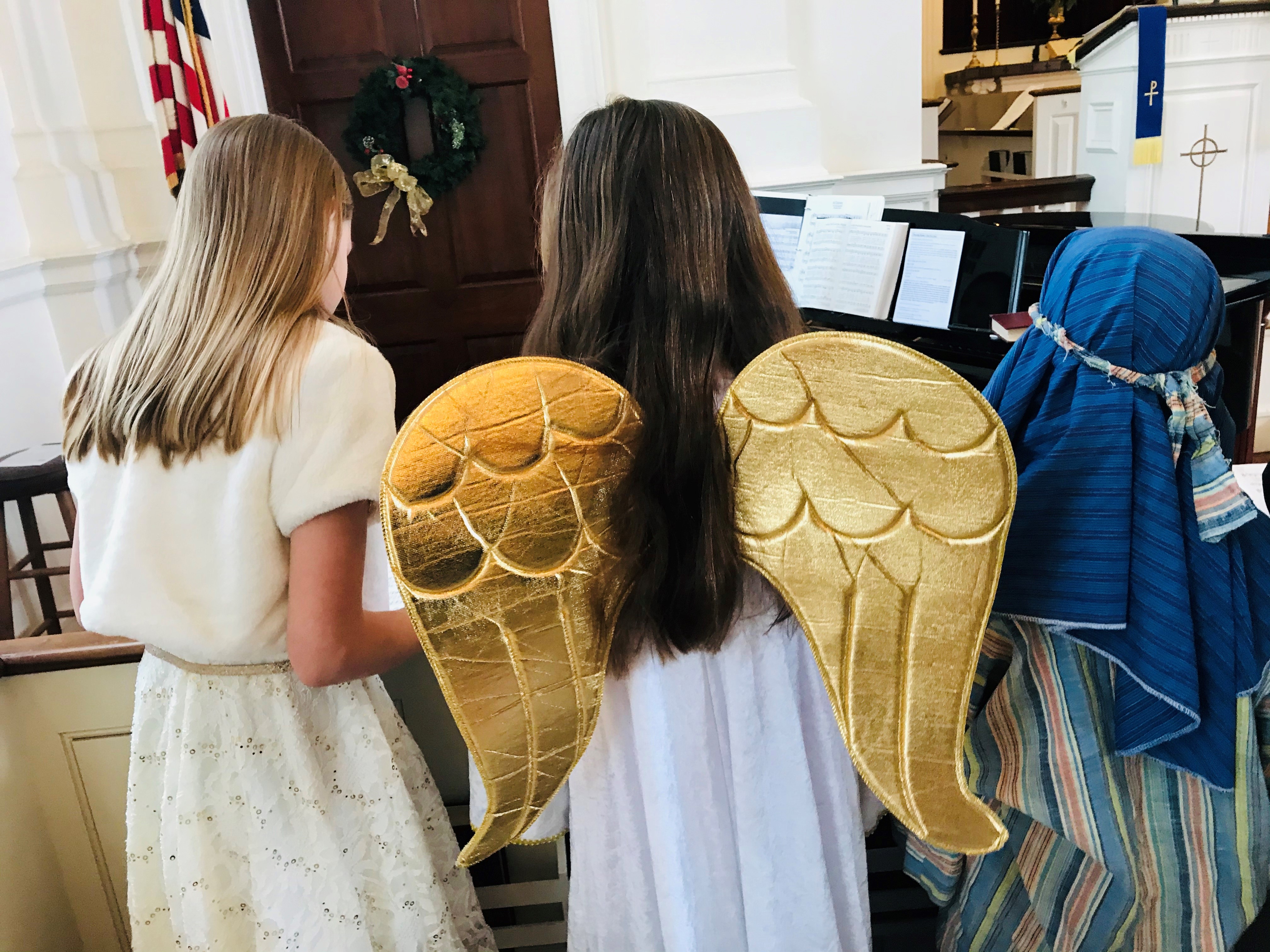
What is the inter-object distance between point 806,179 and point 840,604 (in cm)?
268

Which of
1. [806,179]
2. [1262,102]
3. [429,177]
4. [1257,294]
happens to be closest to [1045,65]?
[1262,102]

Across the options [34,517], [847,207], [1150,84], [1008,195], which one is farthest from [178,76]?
[1150,84]

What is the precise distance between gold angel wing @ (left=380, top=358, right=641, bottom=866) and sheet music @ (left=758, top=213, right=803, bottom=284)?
1.70 meters

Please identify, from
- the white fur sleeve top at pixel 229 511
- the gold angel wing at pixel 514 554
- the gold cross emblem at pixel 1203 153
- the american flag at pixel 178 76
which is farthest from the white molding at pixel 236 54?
the gold cross emblem at pixel 1203 153

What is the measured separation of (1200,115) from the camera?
150 inches

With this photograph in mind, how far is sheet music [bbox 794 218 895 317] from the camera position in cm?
231

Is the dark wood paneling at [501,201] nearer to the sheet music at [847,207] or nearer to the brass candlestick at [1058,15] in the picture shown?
the sheet music at [847,207]

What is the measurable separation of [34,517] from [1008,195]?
3565 millimetres

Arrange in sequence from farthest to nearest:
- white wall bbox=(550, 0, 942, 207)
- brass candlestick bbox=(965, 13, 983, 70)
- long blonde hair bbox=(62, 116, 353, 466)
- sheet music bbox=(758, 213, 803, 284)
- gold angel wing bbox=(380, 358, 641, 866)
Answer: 1. brass candlestick bbox=(965, 13, 983, 70)
2. white wall bbox=(550, 0, 942, 207)
3. sheet music bbox=(758, 213, 803, 284)
4. long blonde hair bbox=(62, 116, 353, 466)
5. gold angel wing bbox=(380, 358, 641, 866)

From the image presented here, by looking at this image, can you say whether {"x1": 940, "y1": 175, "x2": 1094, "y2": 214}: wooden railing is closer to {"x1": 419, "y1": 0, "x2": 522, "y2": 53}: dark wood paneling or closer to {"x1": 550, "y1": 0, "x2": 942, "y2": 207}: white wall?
{"x1": 550, "y1": 0, "x2": 942, "y2": 207}: white wall

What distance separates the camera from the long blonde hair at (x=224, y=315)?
102 cm

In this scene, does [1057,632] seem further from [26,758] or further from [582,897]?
[26,758]

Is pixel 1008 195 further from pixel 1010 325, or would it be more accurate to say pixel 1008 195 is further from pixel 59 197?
pixel 59 197

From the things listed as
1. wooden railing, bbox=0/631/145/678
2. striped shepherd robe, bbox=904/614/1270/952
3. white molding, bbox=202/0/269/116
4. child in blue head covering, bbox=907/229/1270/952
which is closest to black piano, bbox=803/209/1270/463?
child in blue head covering, bbox=907/229/1270/952
